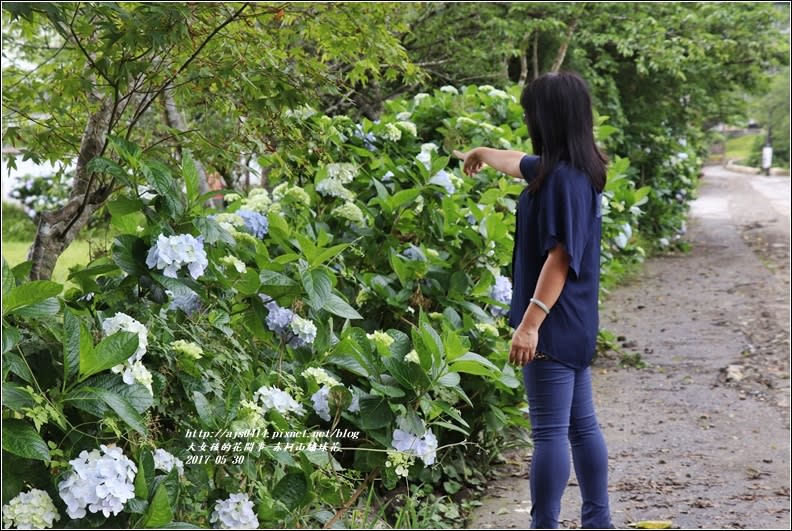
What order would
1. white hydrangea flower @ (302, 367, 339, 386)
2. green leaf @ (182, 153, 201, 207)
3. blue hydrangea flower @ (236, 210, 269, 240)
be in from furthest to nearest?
blue hydrangea flower @ (236, 210, 269, 240) < white hydrangea flower @ (302, 367, 339, 386) < green leaf @ (182, 153, 201, 207)

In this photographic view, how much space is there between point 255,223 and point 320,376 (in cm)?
94

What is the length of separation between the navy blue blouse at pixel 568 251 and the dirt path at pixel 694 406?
3.69 feet

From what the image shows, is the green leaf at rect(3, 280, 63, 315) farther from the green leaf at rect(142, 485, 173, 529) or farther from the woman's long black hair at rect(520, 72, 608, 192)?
the woman's long black hair at rect(520, 72, 608, 192)

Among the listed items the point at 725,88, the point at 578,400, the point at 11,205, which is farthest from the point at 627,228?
the point at 11,205

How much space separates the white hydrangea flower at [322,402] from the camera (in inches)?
126

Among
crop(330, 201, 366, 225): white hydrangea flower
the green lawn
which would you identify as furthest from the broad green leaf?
the green lawn

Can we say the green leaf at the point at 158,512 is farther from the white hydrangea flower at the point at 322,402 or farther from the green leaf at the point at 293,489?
the white hydrangea flower at the point at 322,402

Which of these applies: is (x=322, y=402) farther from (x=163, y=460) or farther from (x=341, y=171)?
(x=341, y=171)

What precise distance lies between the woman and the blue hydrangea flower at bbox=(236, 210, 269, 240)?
3.67ft

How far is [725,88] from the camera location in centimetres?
1423

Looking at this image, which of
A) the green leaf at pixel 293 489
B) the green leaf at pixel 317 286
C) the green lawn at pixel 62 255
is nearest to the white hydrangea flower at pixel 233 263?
the green leaf at pixel 317 286

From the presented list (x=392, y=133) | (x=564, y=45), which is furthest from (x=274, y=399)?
(x=564, y=45)

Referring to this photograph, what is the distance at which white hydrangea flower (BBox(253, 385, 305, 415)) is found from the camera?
2.91 meters

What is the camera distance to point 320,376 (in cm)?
319
